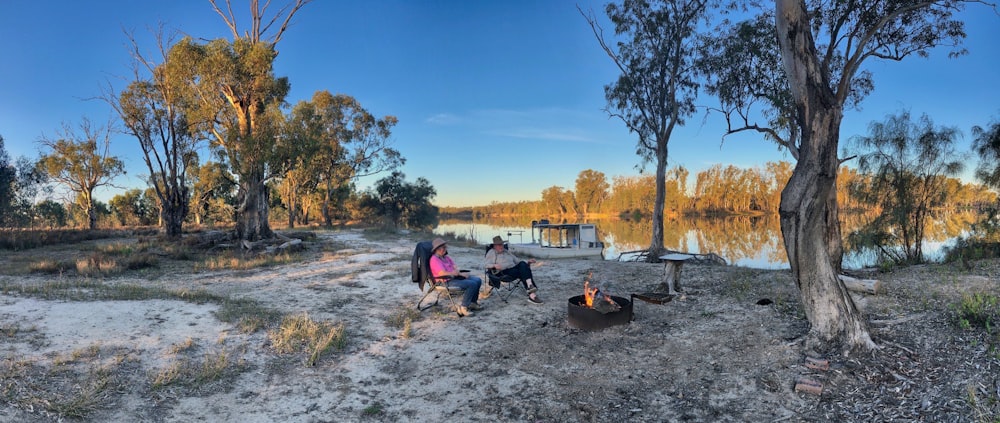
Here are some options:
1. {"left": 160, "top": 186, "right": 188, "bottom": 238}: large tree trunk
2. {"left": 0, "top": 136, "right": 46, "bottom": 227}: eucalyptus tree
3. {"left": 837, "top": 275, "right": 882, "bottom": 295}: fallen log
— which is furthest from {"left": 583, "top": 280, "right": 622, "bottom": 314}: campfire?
{"left": 0, "top": 136, "right": 46, "bottom": 227}: eucalyptus tree

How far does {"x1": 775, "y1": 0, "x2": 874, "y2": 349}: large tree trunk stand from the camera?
4309 millimetres

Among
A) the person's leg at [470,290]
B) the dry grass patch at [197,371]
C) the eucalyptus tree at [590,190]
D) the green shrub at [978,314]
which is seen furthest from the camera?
the eucalyptus tree at [590,190]

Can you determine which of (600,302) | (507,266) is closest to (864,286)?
(600,302)

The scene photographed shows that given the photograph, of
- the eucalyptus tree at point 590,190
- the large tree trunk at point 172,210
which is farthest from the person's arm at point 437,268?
the eucalyptus tree at point 590,190

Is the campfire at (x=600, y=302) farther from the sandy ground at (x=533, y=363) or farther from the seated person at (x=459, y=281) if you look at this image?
the seated person at (x=459, y=281)

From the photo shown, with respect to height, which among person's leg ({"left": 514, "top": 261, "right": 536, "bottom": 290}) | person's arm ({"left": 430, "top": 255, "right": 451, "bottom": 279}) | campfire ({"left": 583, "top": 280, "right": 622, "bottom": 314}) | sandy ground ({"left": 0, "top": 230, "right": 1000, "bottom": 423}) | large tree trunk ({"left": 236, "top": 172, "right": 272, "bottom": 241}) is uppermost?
large tree trunk ({"left": 236, "top": 172, "right": 272, "bottom": 241})

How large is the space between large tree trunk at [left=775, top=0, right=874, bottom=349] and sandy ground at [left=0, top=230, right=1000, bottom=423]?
383mm

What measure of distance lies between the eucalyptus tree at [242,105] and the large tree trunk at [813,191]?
49.0ft

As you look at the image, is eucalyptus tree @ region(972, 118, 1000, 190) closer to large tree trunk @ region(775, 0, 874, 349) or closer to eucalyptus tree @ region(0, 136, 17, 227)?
large tree trunk @ region(775, 0, 874, 349)

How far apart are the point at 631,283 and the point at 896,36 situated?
7659 mm

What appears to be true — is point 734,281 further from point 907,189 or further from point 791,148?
point 907,189

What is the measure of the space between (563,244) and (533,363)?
42.9ft

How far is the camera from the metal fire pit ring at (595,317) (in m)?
5.45

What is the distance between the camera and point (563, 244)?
17469 mm
